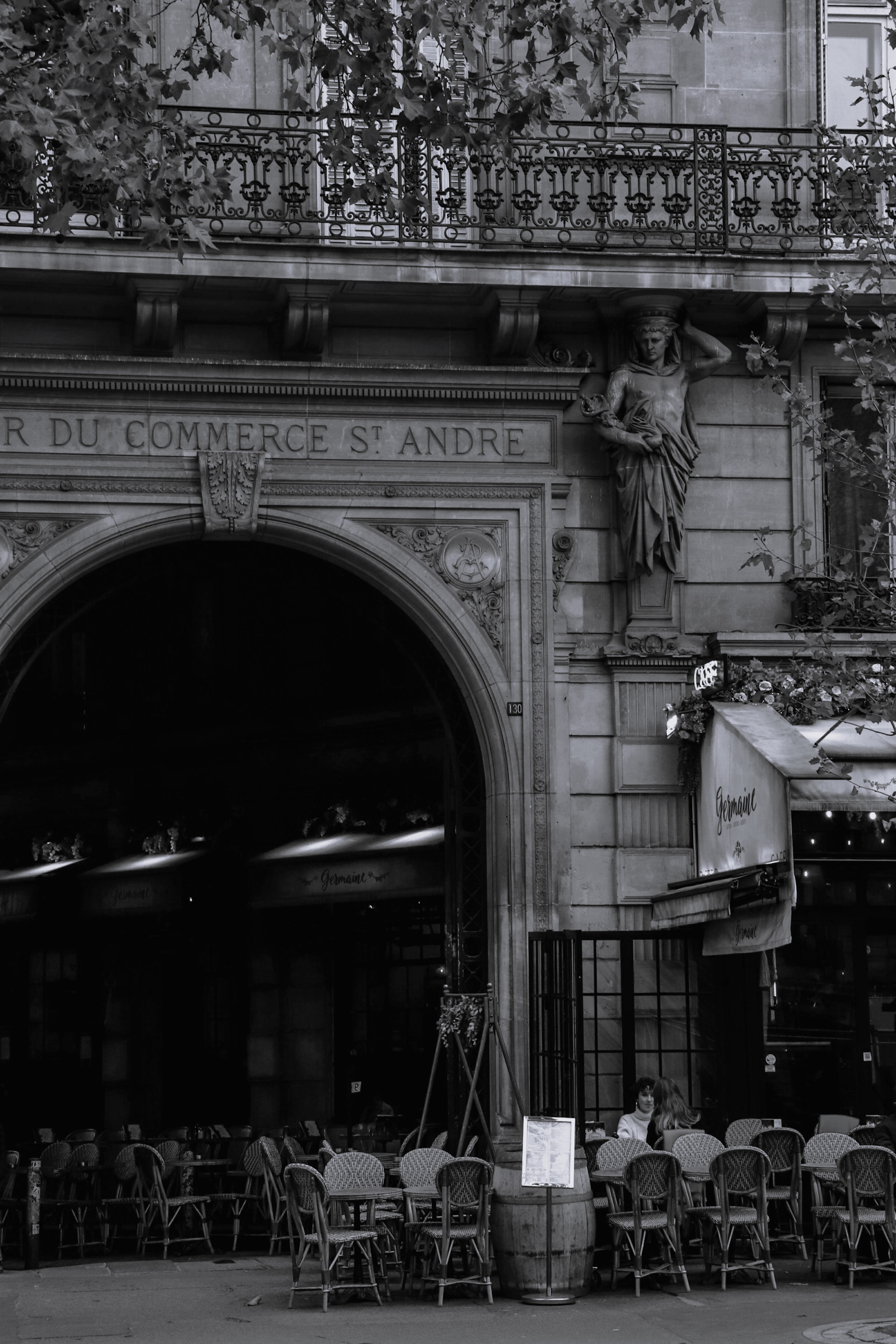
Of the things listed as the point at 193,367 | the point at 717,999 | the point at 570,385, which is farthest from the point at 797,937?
the point at 193,367

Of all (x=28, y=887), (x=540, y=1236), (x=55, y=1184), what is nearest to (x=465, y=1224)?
(x=540, y=1236)

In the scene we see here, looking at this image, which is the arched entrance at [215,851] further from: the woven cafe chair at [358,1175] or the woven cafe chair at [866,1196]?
the woven cafe chair at [866,1196]

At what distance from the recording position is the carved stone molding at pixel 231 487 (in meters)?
16.5

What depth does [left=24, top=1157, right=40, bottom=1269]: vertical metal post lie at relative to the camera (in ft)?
52.4

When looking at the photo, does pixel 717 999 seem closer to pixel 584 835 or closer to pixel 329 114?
pixel 584 835

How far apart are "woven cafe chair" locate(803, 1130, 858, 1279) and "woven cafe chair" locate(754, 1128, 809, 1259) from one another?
13 cm

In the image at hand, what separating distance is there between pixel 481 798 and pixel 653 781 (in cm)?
149

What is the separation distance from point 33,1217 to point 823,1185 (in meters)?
6.24

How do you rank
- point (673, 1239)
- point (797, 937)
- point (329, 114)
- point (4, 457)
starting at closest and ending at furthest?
point (329, 114), point (673, 1239), point (4, 457), point (797, 937)

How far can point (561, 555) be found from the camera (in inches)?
666

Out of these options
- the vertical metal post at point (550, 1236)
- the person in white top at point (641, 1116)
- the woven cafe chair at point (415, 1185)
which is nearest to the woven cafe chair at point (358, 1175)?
the woven cafe chair at point (415, 1185)

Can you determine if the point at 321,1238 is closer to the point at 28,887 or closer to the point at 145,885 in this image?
the point at 145,885

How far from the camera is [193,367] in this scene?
1641cm

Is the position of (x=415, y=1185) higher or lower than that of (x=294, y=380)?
lower
